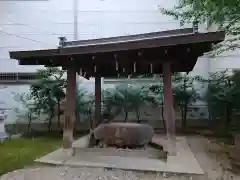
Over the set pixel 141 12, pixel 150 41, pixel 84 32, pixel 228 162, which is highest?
pixel 141 12

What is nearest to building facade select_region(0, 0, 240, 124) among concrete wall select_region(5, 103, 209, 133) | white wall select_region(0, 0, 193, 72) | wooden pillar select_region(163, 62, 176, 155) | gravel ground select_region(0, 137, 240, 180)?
white wall select_region(0, 0, 193, 72)

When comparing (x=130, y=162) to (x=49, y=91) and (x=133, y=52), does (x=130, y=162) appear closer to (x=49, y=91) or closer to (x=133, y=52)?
(x=133, y=52)

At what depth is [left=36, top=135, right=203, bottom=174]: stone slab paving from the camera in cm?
387

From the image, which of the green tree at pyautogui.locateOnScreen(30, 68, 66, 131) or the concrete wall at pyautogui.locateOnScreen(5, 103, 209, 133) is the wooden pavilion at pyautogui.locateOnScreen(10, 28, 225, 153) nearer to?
the green tree at pyautogui.locateOnScreen(30, 68, 66, 131)

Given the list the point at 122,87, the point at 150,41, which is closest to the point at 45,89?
the point at 122,87

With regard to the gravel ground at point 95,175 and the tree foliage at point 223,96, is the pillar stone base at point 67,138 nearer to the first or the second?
Answer: the gravel ground at point 95,175

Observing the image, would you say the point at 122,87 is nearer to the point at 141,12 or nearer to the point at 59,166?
the point at 141,12

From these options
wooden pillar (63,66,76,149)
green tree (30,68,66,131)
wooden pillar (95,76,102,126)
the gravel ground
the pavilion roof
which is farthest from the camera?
green tree (30,68,66,131)

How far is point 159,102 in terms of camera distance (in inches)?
332

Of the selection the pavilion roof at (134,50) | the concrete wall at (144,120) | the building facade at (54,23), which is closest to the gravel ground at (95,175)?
the pavilion roof at (134,50)

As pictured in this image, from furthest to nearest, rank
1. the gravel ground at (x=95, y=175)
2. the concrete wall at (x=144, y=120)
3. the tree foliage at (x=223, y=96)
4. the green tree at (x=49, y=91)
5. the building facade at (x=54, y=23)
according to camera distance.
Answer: the building facade at (x=54, y=23) < the concrete wall at (x=144, y=120) < the green tree at (x=49, y=91) < the tree foliage at (x=223, y=96) < the gravel ground at (x=95, y=175)

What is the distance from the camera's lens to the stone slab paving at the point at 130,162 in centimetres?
387

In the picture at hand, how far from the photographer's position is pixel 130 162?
4.24m

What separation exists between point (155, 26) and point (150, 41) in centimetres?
532
